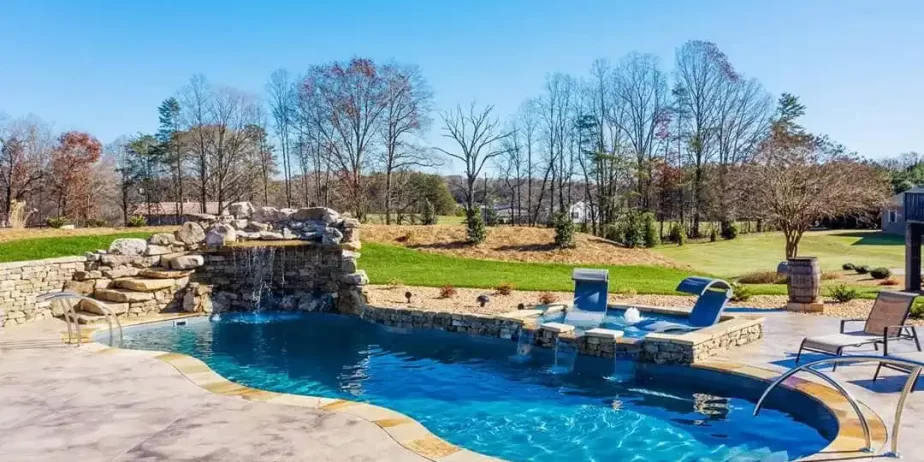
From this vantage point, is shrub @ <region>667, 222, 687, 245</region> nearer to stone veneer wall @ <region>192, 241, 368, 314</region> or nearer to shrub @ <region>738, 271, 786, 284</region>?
shrub @ <region>738, 271, 786, 284</region>

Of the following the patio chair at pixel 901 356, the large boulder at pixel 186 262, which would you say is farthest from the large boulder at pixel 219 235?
the patio chair at pixel 901 356

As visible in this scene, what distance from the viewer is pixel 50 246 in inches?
680

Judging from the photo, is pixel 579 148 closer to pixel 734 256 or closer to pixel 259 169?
pixel 734 256

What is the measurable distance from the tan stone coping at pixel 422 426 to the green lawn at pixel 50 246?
10.7 metres

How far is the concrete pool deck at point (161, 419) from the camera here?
14.6 feet

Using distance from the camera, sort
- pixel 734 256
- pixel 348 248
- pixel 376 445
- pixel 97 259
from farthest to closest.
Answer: pixel 734 256 < pixel 348 248 < pixel 97 259 < pixel 376 445

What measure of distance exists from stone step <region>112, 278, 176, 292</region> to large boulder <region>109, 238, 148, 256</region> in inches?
24.0

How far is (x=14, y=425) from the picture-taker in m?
5.12

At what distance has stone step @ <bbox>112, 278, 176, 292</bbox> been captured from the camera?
12.4 m

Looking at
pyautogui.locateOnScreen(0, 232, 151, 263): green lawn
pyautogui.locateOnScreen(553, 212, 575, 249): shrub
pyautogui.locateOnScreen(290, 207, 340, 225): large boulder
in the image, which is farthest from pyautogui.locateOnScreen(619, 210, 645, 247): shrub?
pyautogui.locateOnScreen(0, 232, 151, 263): green lawn

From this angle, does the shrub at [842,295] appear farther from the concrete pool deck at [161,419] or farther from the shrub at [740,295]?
the concrete pool deck at [161,419]

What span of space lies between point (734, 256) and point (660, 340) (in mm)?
21314

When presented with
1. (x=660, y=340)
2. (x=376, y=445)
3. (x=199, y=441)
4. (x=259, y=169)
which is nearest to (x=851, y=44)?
(x=660, y=340)

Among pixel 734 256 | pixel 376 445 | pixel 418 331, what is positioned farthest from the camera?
pixel 734 256
